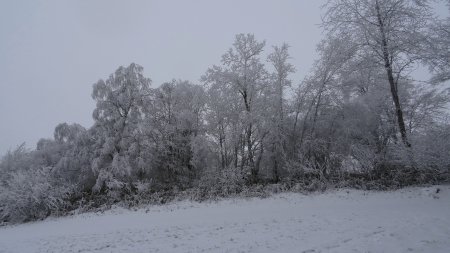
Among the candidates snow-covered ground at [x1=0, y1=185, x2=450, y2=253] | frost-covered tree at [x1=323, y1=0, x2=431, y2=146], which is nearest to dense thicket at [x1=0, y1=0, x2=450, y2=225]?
frost-covered tree at [x1=323, y1=0, x2=431, y2=146]

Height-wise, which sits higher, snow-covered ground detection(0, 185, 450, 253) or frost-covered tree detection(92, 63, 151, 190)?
frost-covered tree detection(92, 63, 151, 190)

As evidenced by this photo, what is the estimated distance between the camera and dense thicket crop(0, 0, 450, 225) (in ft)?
49.6

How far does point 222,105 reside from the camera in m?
24.9

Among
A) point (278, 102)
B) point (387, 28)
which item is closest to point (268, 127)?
point (278, 102)

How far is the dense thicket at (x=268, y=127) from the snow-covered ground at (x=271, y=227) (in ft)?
7.36

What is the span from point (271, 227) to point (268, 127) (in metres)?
12.0

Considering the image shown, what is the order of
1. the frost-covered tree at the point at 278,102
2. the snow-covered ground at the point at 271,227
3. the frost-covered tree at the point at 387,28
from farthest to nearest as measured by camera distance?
the frost-covered tree at the point at 278,102 → the frost-covered tree at the point at 387,28 → the snow-covered ground at the point at 271,227

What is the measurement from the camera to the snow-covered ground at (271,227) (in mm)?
7668

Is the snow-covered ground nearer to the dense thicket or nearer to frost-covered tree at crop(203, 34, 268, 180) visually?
the dense thicket

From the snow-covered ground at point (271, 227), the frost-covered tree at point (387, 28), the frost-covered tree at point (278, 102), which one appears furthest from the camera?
the frost-covered tree at point (278, 102)

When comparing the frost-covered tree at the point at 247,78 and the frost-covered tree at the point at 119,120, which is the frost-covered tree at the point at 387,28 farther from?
the frost-covered tree at the point at 119,120

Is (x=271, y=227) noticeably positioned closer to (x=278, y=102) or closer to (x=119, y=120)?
(x=278, y=102)

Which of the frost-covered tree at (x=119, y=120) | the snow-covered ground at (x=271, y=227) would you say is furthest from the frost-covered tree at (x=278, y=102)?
the frost-covered tree at (x=119, y=120)

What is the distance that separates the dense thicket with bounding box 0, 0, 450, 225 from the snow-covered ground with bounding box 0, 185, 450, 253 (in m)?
2.24
